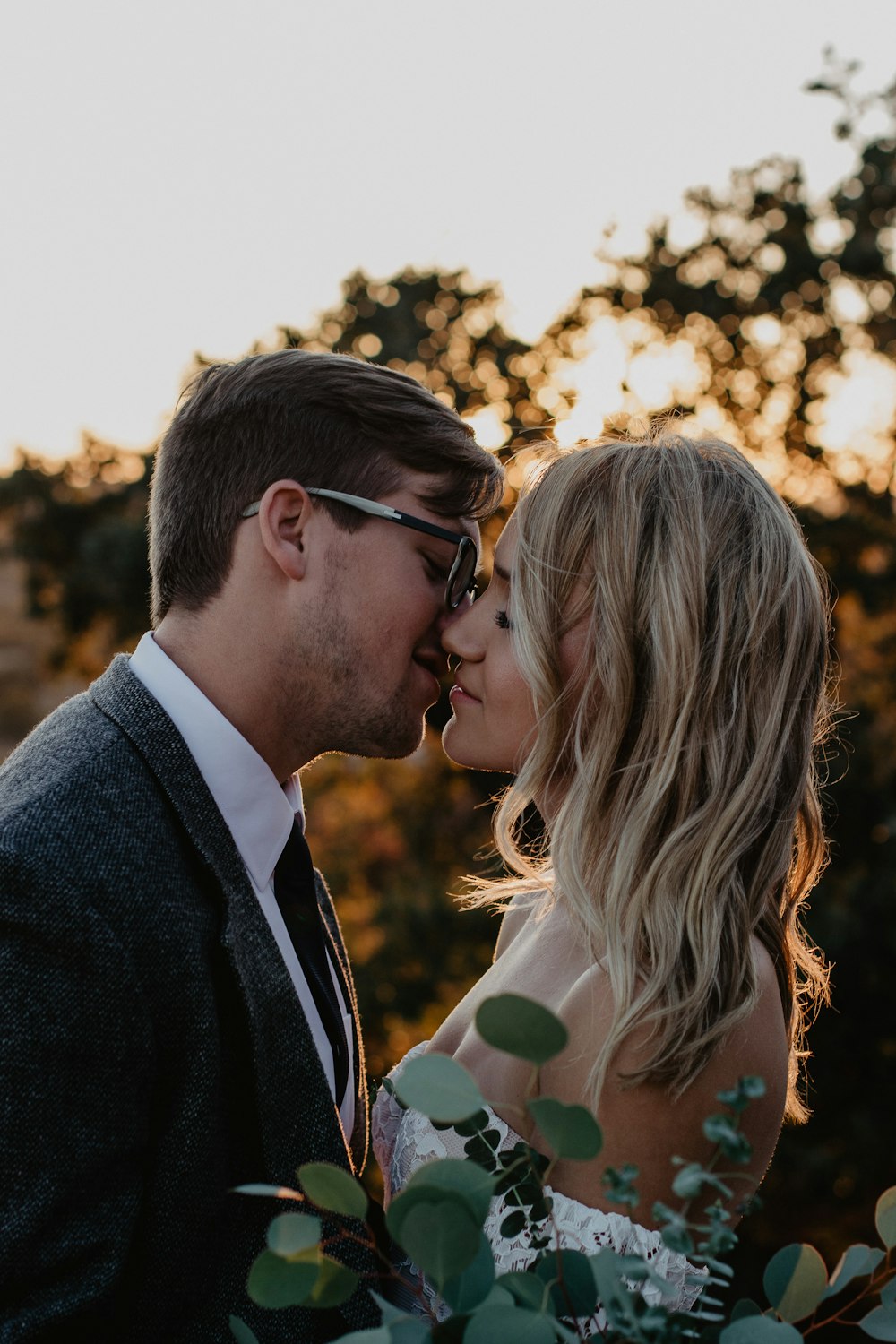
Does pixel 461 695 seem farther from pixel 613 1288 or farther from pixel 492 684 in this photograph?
pixel 613 1288

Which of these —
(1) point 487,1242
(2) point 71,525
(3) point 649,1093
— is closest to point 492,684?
(3) point 649,1093

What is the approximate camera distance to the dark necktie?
2447 mm

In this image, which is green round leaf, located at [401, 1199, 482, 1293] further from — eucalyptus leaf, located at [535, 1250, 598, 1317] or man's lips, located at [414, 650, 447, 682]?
man's lips, located at [414, 650, 447, 682]

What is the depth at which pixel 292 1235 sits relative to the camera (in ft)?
3.34

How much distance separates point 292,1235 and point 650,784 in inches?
Result: 59.8

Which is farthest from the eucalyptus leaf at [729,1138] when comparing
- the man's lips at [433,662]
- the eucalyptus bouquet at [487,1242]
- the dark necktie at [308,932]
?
the man's lips at [433,662]

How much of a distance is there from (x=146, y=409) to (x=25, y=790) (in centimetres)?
877

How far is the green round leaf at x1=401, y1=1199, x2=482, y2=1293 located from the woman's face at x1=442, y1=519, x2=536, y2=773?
1690 mm

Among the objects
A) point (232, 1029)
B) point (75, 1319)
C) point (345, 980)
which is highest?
point (232, 1029)

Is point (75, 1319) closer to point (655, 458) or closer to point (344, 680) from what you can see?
point (344, 680)

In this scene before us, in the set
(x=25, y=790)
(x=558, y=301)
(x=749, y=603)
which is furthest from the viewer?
(x=558, y=301)

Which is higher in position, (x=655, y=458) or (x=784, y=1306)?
(x=655, y=458)

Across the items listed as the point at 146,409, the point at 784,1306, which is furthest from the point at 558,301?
the point at 784,1306

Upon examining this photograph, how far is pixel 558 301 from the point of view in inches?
392
